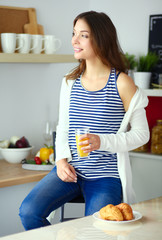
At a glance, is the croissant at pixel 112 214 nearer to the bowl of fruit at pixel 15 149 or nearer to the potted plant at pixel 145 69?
the bowl of fruit at pixel 15 149

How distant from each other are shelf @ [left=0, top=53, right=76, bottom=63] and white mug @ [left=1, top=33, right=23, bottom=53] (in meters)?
0.05

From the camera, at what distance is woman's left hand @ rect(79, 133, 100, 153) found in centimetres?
172

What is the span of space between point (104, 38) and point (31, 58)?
92cm

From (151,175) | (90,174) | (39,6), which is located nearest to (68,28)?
(39,6)

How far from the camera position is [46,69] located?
3293 mm

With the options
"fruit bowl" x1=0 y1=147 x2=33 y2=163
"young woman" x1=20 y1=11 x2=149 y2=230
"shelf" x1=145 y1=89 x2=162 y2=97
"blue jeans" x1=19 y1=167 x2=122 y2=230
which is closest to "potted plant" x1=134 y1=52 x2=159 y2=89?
"shelf" x1=145 y1=89 x2=162 y2=97

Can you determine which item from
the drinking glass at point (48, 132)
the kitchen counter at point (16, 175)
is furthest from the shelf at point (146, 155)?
the kitchen counter at point (16, 175)

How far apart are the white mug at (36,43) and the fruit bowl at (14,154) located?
2.13ft

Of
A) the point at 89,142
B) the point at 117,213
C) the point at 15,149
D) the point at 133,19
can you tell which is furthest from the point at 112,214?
the point at 133,19

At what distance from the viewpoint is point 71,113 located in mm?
2035

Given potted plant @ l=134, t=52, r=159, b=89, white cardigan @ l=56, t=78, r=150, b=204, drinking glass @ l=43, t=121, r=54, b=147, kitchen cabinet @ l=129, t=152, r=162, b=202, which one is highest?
potted plant @ l=134, t=52, r=159, b=89

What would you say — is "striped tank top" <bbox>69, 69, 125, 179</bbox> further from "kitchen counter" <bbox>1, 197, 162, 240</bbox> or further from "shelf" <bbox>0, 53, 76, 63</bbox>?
"shelf" <bbox>0, 53, 76, 63</bbox>

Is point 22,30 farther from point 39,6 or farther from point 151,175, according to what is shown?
point 151,175

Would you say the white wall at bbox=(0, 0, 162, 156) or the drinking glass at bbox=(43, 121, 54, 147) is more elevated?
the white wall at bbox=(0, 0, 162, 156)
